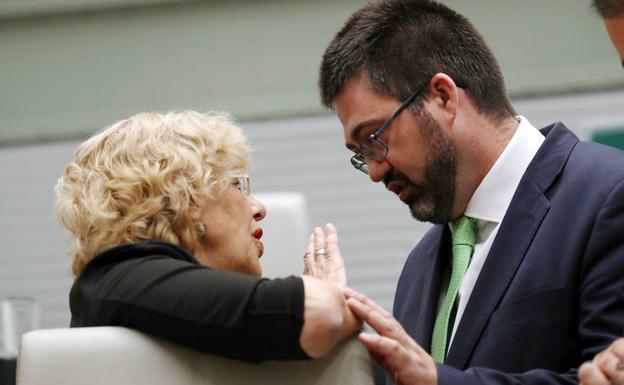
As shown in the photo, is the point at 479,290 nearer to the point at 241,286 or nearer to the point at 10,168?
the point at 241,286

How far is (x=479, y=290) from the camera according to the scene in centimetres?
223

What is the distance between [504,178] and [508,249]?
208 mm

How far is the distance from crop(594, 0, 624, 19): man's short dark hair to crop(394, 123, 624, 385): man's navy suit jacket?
56 cm

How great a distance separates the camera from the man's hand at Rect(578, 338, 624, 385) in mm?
1663

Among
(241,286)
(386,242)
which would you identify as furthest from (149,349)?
(386,242)

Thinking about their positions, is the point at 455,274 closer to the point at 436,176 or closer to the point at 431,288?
the point at 431,288

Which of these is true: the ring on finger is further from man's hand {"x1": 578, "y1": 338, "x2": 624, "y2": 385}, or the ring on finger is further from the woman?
man's hand {"x1": 578, "y1": 338, "x2": 624, "y2": 385}

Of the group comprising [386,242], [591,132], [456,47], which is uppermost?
[456,47]

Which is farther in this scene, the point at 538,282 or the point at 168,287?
the point at 538,282

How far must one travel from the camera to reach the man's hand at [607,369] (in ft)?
5.46

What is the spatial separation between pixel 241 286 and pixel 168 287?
13cm

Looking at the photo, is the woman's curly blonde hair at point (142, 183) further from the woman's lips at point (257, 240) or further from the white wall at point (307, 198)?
the white wall at point (307, 198)

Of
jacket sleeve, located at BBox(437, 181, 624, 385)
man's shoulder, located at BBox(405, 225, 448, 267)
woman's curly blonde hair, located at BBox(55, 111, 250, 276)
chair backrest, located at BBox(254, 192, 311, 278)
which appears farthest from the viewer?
chair backrest, located at BBox(254, 192, 311, 278)

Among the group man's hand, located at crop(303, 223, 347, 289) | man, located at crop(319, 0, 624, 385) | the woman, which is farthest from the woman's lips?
man, located at crop(319, 0, 624, 385)
